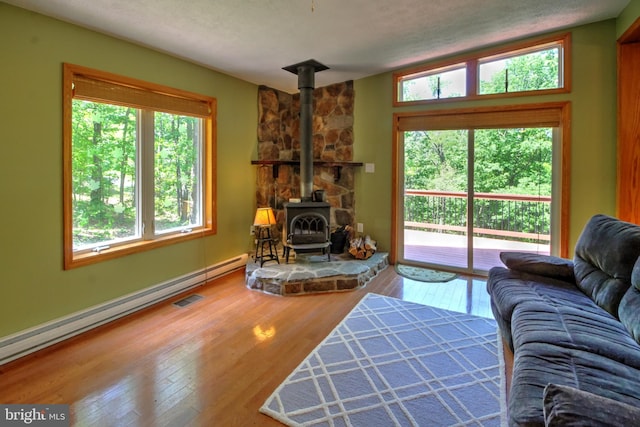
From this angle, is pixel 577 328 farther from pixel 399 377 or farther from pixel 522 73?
pixel 522 73

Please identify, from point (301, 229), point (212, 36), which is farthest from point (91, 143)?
point (301, 229)

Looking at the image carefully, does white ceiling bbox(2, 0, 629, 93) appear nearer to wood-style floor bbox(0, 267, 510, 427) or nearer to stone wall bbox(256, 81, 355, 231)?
stone wall bbox(256, 81, 355, 231)

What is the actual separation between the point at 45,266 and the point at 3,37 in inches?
62.0

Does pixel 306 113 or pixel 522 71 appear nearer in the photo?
pixel 522 71

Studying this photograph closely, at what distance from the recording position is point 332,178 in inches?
192

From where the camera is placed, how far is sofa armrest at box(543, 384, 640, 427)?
3.26 feet

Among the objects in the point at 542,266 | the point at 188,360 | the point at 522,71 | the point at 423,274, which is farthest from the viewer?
the point at 423,274

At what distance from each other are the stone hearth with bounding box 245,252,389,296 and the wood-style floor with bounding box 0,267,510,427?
123 mm

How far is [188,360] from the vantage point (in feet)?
7.57

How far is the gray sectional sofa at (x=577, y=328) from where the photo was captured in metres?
1.09

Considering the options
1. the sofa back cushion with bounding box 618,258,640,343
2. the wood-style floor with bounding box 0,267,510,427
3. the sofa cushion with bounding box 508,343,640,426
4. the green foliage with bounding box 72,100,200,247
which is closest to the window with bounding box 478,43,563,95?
the wood-style floor with bounding box 0,267,510,427

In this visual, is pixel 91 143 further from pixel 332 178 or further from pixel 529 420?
pixel 529 420

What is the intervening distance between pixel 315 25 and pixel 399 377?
2.80 metres

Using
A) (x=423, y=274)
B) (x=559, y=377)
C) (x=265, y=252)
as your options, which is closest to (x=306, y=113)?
(x=265, y=252)
